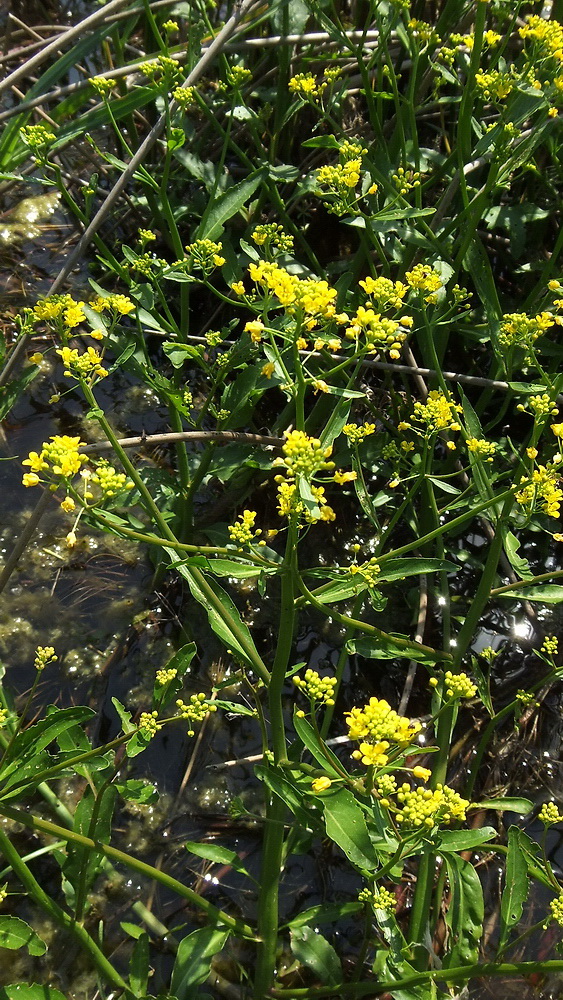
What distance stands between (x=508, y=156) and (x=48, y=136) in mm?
1536

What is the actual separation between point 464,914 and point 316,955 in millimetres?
501

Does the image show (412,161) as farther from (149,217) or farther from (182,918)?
(182,918)

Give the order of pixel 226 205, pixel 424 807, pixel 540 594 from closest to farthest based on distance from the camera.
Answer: pixel 424 807 → pixel 540 594 → pixel 226 205

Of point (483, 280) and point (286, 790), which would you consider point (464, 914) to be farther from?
point (483, 280)

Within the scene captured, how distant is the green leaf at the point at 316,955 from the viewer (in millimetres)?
2387

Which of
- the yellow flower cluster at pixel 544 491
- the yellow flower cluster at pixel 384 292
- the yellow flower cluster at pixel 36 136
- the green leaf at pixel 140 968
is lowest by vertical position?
the green leaf at pixel 140 968

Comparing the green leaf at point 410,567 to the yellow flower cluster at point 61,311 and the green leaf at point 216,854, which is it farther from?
the yellow flower cluster at point 61,311

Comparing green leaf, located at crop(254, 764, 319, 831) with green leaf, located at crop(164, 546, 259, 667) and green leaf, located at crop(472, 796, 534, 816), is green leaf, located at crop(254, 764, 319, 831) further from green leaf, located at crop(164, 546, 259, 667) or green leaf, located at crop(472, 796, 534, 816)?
green leaf, located at crop(472, 796, 534, 816)

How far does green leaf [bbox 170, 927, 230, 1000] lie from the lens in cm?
230

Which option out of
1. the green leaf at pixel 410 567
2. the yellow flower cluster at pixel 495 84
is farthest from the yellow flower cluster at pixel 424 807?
the yellow flower cluster at pixel 495 84

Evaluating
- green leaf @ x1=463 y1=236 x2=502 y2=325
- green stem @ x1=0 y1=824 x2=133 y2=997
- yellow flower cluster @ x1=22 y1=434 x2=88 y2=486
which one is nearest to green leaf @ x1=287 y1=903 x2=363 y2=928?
green stem @ x1=0 y1=824 x2=133 y2=997

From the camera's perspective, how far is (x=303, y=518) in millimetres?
2182

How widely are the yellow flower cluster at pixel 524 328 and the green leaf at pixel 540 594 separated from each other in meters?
0.80

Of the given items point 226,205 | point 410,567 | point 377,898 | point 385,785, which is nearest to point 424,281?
point 226,205
